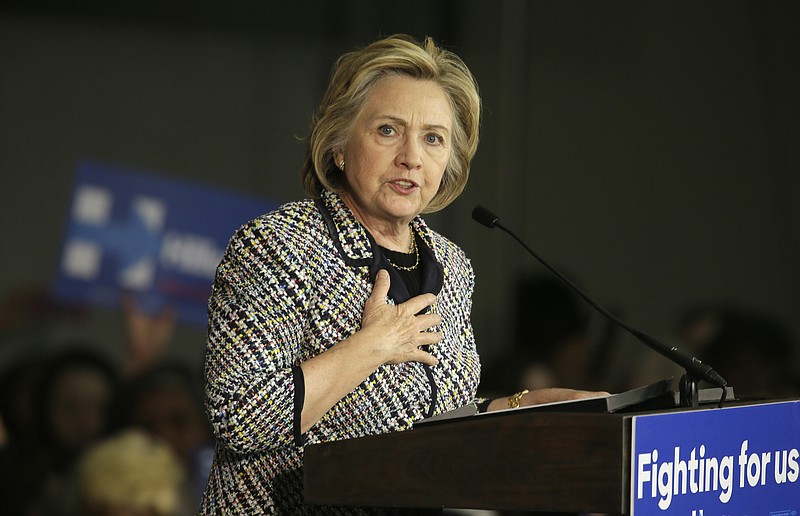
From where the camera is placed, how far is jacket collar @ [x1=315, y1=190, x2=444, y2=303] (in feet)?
6.29

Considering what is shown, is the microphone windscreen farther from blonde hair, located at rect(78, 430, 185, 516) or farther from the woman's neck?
blonde hair, located at rect(78, 430, 185, 516)

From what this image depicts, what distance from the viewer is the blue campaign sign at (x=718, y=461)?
56.1 inches

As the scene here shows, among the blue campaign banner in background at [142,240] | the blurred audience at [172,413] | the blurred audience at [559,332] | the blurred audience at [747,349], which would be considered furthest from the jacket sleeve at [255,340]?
the blurred audience at [747,349]

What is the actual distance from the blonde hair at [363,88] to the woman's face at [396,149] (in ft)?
0.07

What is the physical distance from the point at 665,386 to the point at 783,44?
200 inches

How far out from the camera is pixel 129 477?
3646 millimetres

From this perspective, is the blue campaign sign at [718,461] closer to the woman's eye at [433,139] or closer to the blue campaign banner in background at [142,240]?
the woman's eye at [433,139]

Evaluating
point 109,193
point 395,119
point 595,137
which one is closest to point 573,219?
point 595,137

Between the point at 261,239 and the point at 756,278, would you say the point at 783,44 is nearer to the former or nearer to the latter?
the point at 756,278

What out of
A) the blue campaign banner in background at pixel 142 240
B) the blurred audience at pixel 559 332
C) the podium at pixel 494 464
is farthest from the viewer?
the blurred audience at pixel 559 332

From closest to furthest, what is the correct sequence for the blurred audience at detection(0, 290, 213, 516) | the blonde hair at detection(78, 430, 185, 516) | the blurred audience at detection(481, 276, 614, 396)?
the blonde hair at detection(78, 430, 185, 516), the blurred audience at detection(0, 290, 213, 516), the blurred audience at detection(481, 276, 614, 396)

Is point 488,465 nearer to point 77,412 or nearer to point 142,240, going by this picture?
point 77,412

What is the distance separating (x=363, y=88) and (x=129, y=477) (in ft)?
6.72

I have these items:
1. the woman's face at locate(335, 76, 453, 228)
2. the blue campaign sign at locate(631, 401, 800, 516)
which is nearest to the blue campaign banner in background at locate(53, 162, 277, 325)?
the woman's face at locate(335, 76, 453, 228)
